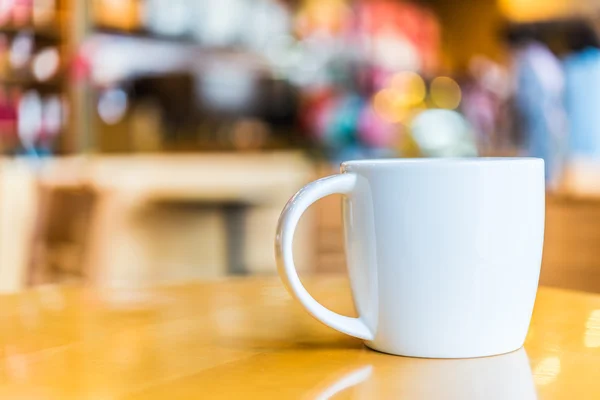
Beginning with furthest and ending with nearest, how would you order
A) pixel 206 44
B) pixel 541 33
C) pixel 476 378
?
1. pixel 206 44
2. pixel 541 33
3. pixel 476 378

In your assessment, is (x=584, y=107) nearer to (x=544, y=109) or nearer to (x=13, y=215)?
(x=544, y=109)

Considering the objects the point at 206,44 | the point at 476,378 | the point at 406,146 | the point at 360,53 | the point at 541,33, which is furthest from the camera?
the point at 360,53

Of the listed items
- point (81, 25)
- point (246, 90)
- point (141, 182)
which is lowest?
point (141, 182)

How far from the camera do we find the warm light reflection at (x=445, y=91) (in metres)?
4.02

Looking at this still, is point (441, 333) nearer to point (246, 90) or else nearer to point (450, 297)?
point (450, 297)

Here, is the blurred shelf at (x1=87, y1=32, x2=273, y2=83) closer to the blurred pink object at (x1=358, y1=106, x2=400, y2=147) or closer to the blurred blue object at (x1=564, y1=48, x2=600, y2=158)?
the blurred pink object at (x1=358, y1=106, x2=400, y2=147)

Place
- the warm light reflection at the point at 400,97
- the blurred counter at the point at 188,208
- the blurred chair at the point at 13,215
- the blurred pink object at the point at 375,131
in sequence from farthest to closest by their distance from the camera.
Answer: the warm light reflection at the point at 400,97
the blurred pink object at the point at 375,131
the blurred counter at the point at 188,208
the blurred chair at the point at 13,215

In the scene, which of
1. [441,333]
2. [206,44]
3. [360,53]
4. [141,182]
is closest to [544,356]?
[441,333]

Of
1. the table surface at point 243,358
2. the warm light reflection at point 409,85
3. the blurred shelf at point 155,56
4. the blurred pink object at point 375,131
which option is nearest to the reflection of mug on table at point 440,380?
the table surface at point 243,358

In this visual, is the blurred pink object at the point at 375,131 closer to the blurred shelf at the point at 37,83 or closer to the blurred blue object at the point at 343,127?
the blurred blue object at the point at 343,127

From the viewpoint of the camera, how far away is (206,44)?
361 cm

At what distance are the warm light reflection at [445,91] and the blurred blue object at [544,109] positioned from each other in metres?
1.57

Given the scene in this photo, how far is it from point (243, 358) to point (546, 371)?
147mm

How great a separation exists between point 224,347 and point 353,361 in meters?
0.07
